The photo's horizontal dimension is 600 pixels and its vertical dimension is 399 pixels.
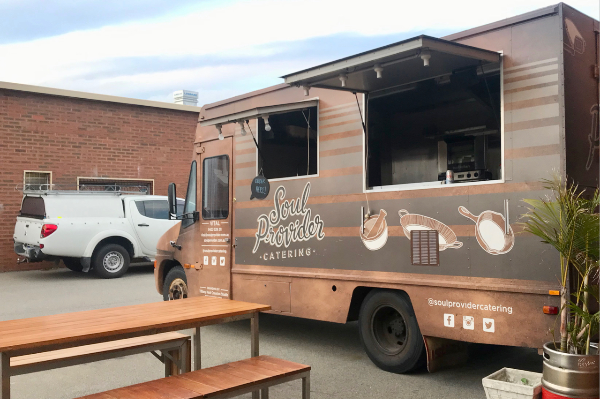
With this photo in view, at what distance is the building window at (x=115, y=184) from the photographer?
53.9ft

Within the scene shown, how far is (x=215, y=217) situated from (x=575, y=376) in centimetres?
487

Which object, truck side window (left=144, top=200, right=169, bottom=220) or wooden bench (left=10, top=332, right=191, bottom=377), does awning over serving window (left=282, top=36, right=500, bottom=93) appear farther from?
truck side window (left=144, top=200, right=169, bottom=220)

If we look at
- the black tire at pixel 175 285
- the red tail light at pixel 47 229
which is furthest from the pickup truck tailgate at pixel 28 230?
the black tire at pixel 175 285

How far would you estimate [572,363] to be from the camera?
381 cm

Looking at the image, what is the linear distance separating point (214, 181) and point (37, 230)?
7182 millimetres

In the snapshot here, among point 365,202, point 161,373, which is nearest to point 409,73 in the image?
point 365,202

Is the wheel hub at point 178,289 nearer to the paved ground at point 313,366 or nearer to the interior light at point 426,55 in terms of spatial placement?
the paved ground at point 313,366

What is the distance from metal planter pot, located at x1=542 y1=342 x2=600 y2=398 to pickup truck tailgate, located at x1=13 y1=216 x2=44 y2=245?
1174cm

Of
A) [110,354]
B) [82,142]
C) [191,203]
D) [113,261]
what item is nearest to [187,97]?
[82,142]

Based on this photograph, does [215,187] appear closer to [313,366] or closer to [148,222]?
[313,366]

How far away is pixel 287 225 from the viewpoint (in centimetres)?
659

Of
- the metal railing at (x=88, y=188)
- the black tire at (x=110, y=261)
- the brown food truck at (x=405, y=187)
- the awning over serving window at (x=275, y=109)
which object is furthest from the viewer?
the metal railing at (x=88, y=188)

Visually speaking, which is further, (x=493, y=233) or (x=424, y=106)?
(x=424, y=106)

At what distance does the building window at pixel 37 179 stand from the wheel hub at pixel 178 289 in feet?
27.4
